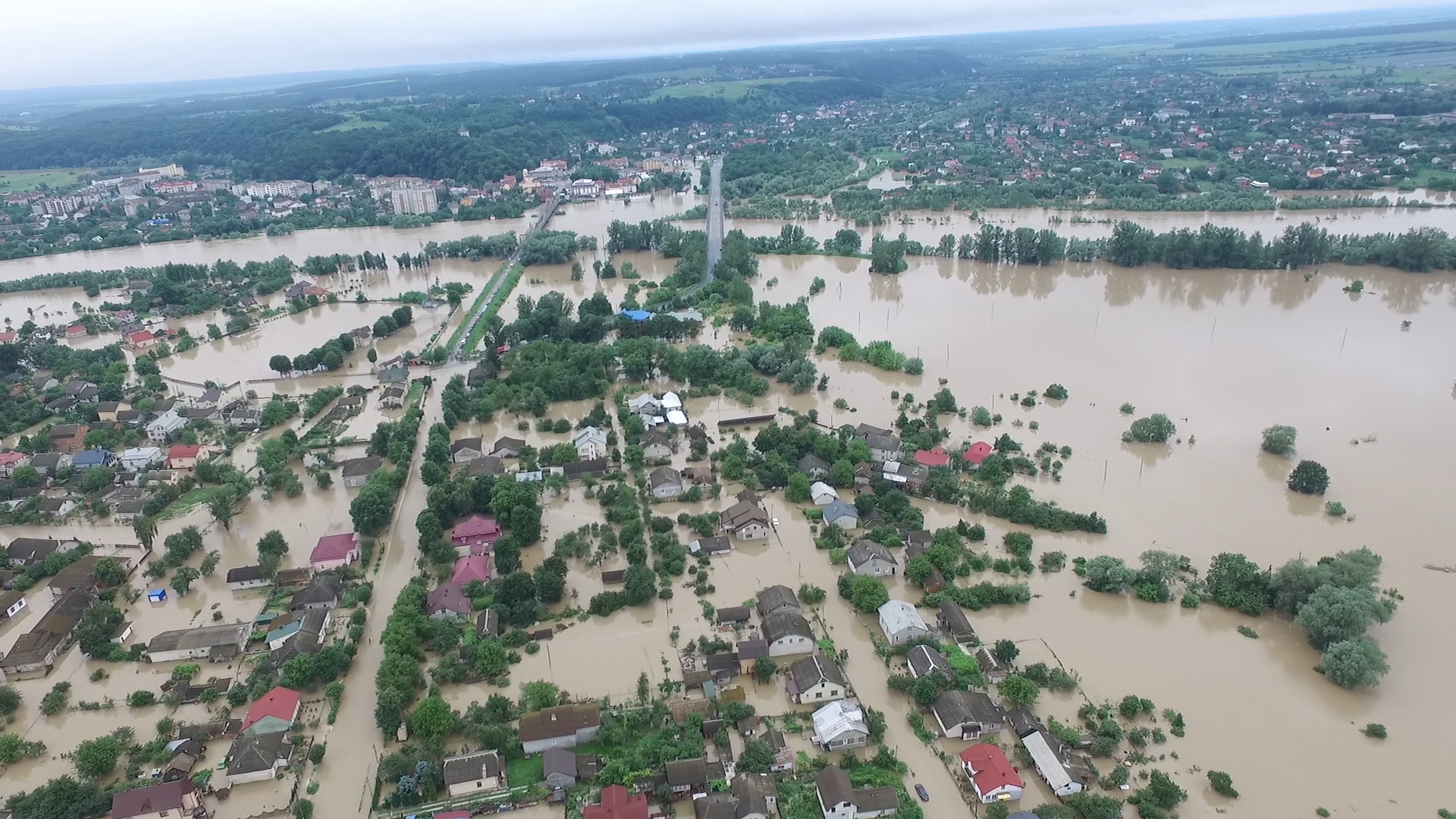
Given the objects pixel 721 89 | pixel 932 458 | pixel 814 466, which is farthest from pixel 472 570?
pixel 721 89

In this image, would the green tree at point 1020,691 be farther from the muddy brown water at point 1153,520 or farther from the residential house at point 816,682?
the residential house at point 816,682

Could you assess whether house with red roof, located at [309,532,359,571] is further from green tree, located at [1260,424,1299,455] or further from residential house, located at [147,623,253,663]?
green tree, located at [1260,424,1299,455]

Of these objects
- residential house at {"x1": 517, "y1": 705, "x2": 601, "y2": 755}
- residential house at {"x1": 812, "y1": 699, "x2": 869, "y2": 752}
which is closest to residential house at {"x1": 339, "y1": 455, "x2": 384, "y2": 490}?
residential house at {"x1": 517, "y1": 705, "x2": 601, "y2": 755}

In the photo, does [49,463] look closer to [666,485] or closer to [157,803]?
[157,803]

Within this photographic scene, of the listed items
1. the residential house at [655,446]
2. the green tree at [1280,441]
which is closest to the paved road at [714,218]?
the residential house at [655,446]

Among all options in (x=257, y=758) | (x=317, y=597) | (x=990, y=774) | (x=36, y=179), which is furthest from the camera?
(x=36, y=179)

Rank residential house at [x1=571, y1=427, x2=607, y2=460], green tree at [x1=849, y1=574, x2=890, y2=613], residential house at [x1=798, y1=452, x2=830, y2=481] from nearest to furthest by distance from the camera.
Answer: green tree at [x1=849, y1=574, x2=890, y2=613] → residential house at [x1=798, y1=452, x2=830, y2=481] → residential house at [x1=571, y1=427, x2=607, y2=460]

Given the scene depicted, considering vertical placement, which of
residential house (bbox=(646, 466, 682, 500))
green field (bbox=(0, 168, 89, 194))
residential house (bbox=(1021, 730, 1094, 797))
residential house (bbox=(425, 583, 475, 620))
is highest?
green field (bbox=(0, 168, 89, 194))

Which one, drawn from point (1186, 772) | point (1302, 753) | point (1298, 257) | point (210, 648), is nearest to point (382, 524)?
point (210, 648)
